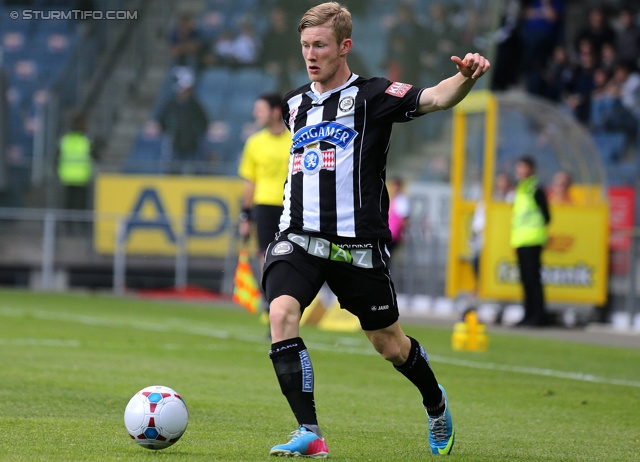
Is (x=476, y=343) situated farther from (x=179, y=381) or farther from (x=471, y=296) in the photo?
(x=471, y=296)

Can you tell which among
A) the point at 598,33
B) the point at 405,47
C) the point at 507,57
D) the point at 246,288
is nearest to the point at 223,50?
the point at 405,47

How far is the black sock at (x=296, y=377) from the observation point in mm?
5207

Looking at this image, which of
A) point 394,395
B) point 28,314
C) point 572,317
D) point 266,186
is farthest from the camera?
point 572,317

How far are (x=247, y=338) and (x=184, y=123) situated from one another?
34.7 ft

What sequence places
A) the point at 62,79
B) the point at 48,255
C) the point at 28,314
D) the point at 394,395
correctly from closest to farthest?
1. the point at 394,395
2. the point at 28,314
3. the point at 48,255
4. the point at 62,79

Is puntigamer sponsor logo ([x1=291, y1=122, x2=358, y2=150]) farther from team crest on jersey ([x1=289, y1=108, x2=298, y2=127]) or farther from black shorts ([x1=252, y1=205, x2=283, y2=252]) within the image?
black shorts ([x1=252, y1=205, x2=283, y2=252])

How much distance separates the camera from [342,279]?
5496mm

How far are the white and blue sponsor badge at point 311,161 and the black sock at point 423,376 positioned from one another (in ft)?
3.12

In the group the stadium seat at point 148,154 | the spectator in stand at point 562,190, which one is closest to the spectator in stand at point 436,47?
the spectator in stand at point 562,190

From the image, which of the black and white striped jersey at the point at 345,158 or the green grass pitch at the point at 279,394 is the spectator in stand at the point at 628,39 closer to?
the green grass pitch at the point at 279,394

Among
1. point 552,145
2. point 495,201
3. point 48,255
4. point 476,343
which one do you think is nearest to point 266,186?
point 476,343

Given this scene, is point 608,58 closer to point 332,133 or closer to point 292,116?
point 292,116

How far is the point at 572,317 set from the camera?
56.5 feet

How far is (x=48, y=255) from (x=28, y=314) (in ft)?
20.6
